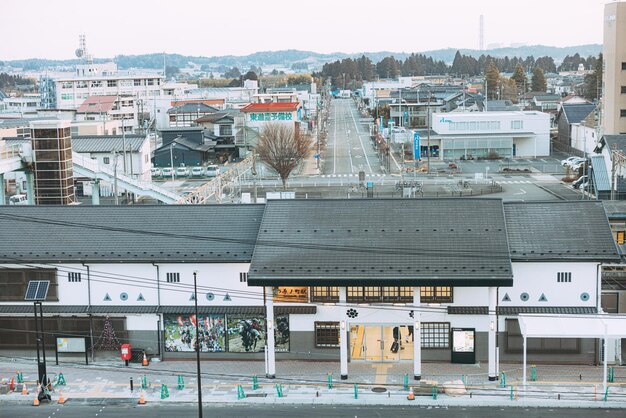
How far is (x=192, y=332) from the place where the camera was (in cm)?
2162

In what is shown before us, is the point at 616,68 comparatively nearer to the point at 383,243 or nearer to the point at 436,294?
the point at 436,294

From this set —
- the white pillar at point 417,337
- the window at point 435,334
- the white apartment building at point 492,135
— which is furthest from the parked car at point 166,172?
the white pillar at point 417,337

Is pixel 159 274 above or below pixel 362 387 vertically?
above

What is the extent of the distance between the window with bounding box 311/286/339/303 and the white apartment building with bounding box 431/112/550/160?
1915 inches

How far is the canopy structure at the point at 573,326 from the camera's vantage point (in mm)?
18812

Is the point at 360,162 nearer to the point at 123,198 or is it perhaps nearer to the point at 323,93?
the point at 123,198

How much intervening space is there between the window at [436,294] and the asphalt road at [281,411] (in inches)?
131

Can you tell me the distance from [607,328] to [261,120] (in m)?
54.3

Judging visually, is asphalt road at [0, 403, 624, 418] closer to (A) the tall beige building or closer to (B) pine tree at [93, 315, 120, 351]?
(B) pine tree at [93, 315, 120, 351]

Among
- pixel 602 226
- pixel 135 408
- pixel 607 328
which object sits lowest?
pixel 135 408

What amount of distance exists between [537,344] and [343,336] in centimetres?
501

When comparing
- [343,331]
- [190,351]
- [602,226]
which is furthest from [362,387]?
[602,226]

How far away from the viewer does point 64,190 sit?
3609 centimetres

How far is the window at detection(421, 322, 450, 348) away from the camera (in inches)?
816
